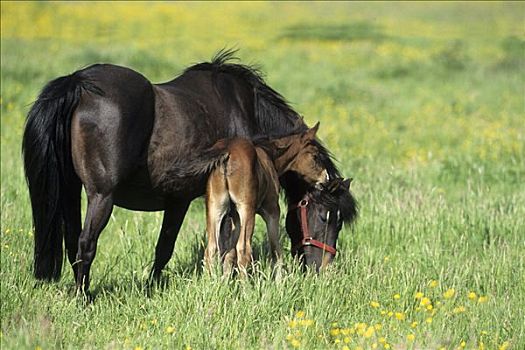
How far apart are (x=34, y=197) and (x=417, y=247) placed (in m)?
2.98

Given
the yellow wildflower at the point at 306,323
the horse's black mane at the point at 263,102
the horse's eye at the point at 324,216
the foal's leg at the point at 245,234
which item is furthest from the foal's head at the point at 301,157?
the yellow wildflower at the point at 306,323

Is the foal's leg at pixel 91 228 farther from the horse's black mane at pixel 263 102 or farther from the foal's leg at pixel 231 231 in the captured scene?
the horse's black mane at pixel 263 102

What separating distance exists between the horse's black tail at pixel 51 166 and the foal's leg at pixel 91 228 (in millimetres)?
289

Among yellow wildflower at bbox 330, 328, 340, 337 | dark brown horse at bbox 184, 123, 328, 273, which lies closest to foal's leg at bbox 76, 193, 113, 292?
dark brown horse at bbox 184, 123, 328, 273

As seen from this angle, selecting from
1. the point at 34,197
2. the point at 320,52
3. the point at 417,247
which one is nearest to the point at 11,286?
the point at 34,197

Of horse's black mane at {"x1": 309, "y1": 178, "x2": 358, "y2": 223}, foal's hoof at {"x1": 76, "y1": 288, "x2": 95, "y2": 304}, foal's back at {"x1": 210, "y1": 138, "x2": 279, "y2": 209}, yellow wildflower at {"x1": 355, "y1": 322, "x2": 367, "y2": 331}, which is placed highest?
foal's back at {"x1": 210, "y1": 138, "x2": 279, "y2": 209}

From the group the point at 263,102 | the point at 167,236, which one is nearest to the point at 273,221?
the point at 167,236

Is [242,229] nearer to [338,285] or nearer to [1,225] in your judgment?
[338,285]

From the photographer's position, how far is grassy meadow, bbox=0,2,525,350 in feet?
16.1

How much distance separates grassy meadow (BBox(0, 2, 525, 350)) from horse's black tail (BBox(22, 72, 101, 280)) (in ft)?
0.74

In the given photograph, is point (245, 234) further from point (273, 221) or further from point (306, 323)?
point (306, 323)

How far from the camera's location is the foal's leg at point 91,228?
5301 mm

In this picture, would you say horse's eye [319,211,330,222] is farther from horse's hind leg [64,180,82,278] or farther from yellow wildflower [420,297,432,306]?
horse's hind leg [64,180,82,278]

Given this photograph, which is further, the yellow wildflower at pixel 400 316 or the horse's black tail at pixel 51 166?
the horse's black tail at pixel 51 166
